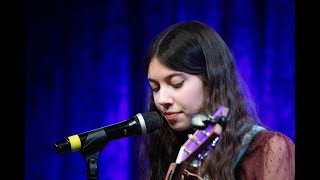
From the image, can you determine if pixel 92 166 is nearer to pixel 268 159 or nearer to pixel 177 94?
pixel 177 94

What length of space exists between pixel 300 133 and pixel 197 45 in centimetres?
88

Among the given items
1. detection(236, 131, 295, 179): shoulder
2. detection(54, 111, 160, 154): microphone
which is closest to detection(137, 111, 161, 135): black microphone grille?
detection(54, 111, 160, 154): microphone

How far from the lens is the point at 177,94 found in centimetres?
153

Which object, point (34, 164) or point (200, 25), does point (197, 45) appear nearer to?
point (200, 25)

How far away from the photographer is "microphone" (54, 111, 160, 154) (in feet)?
4.41

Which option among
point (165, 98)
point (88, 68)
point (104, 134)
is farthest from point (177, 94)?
point (88, 68)

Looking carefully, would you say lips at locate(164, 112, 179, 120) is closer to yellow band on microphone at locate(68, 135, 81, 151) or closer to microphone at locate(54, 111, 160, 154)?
microphone at locate(54, 111, 160, 154)

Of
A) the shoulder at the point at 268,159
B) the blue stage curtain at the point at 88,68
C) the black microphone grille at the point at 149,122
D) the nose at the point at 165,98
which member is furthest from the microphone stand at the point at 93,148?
the blue stage curtain at the point at 88,68

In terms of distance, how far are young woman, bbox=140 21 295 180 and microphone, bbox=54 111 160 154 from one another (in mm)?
120

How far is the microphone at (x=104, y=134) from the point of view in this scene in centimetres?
134

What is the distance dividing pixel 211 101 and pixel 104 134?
372mm

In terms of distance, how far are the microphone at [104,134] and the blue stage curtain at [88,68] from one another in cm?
114

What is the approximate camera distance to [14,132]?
2332mm

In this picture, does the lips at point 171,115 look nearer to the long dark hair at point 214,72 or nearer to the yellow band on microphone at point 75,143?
the long dark hair at point 214,72
